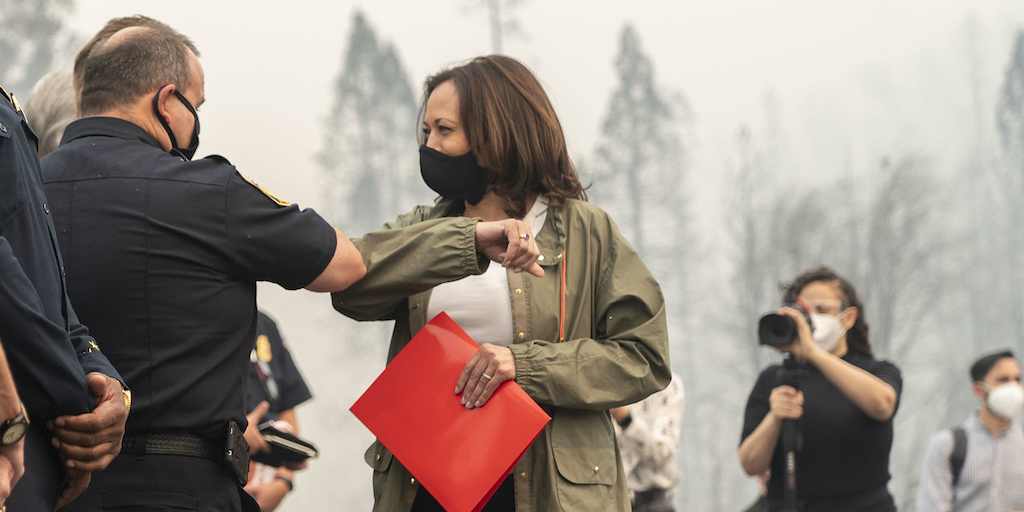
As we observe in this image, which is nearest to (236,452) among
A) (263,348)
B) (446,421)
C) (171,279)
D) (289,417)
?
(171,279)

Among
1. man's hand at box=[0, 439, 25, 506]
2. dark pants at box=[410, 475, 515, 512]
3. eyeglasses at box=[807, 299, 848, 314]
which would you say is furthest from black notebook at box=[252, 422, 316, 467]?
eyeglasses at box=[807, 299, 848, 314]

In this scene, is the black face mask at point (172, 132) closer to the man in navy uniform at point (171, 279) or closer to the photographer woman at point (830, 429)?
the man in navy uniform at point (171, 279)

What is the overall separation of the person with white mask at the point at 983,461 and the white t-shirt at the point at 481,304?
11.1 ft

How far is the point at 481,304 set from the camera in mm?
2062

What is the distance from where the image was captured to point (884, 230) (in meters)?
10.2

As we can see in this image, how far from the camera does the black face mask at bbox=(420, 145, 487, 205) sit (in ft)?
6.94

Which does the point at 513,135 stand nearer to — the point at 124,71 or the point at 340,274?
the point at 340,274

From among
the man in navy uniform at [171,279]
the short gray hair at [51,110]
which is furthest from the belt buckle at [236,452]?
the short gray hair at [51,110]

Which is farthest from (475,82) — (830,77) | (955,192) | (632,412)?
(955,192)

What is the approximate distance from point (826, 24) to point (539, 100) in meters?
8.51

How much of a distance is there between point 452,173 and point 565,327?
1.29ft

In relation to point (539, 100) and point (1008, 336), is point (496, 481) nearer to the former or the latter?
point (539, 100)

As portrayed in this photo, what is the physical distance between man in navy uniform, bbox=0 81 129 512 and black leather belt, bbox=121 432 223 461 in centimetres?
23

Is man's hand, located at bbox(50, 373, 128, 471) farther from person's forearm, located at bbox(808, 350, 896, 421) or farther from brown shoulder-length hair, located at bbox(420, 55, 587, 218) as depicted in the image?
person's forearm, located at bbox(808, 350, 896, 421)
